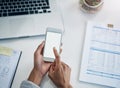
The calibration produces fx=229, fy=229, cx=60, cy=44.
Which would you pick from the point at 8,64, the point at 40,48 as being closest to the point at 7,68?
the point at 8,64

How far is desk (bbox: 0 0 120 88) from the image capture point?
0.82 metres

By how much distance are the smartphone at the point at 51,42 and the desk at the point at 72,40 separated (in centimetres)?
7

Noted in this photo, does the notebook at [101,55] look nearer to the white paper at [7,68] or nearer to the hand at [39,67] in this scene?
the hand at [39,67]

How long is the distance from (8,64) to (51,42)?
174mm

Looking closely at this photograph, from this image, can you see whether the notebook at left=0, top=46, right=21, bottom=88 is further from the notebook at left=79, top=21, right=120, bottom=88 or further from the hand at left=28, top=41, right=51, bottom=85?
the notebook at left=79, top=21, right=120, bottom=88

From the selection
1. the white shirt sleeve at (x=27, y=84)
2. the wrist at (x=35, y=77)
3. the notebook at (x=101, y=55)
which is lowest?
the white shirt sleeve at (x=27, y=84)

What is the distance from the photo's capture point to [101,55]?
861mm

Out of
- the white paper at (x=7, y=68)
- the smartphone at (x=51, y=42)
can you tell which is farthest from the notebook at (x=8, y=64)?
the smartphone at (x=51, y=42)

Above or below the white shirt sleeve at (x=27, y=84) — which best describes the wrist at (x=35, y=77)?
above

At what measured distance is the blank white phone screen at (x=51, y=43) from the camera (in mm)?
794

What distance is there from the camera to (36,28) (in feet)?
2.90

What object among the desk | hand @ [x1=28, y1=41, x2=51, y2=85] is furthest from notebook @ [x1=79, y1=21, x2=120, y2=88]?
hand @ [x1=28, y1=41, x2=51, y2=85]

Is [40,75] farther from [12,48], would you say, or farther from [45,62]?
[12,48]

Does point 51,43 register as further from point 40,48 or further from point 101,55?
point 101,55
